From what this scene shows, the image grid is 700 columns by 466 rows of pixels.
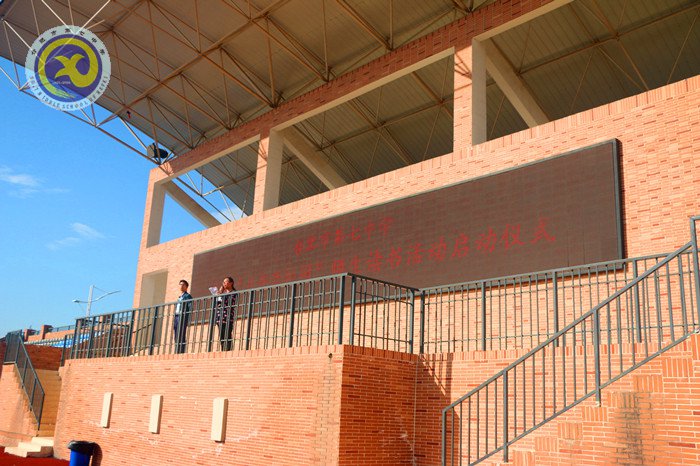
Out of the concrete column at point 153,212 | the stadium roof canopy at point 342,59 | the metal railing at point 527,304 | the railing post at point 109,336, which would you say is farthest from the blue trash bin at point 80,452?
the concrete column at point 153,212

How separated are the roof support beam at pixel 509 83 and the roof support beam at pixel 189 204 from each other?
638 inches

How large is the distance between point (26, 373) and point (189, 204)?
41.1ft

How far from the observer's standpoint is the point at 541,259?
13.0 meters

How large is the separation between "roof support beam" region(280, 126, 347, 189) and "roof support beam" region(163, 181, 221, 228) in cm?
727

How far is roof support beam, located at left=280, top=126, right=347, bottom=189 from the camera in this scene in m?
24.3

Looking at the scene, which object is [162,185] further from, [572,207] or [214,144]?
[572,207]

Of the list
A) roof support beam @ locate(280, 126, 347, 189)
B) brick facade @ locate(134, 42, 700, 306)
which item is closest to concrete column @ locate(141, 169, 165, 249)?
roof support beam @ locate(280, 126, 347, 189)

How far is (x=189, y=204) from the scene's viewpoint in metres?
30.6

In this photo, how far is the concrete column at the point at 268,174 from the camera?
22.1m

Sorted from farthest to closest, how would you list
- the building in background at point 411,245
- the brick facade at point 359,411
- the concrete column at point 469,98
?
1. the concrete column at point 469,98
2. the building in background at point 411,245
3. the brick facade at point 359,411

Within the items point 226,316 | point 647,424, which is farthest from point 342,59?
point 647,424

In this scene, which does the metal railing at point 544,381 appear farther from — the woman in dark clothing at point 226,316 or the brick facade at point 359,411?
the woman in dark clothing at point 226,316

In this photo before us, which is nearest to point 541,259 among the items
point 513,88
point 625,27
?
point 513,88

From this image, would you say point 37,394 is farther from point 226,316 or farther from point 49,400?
point 226,316
